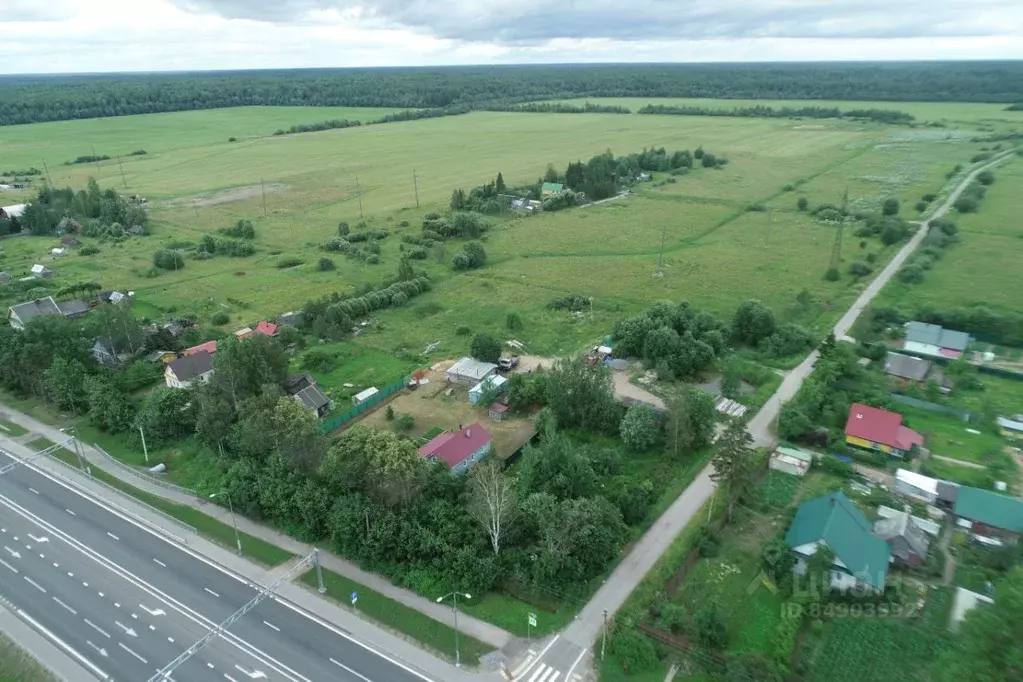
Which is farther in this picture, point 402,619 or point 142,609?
point 142,609

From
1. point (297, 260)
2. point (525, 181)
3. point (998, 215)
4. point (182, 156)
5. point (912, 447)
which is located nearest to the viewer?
point (912, 447)

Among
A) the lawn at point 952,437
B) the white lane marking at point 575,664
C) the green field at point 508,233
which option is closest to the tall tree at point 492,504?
the white lane marking at point 575,664

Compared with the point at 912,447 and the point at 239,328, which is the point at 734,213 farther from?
the point at 239,328

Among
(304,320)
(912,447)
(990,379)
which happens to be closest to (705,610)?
(912,447)

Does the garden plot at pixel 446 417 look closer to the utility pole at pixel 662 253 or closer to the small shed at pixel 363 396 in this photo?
the small shed at pixel 363 396

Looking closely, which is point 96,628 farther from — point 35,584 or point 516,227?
point 516,227

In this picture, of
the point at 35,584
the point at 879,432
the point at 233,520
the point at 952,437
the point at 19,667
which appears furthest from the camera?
the point at 952,437

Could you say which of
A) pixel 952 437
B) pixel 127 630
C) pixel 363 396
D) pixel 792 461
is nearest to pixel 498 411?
pixel 363 396
